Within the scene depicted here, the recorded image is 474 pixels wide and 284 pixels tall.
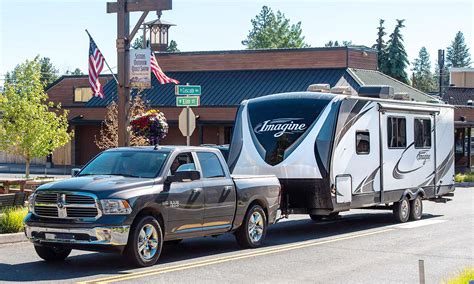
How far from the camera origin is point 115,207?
11.8 meters

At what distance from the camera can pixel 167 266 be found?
12.3 meters

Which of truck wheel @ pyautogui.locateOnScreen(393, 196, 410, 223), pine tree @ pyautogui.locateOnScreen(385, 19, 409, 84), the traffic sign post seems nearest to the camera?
truck wheel @ pyautogui.locateOnScreen(393, 196, 410, 223)

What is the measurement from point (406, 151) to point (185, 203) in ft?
29.0

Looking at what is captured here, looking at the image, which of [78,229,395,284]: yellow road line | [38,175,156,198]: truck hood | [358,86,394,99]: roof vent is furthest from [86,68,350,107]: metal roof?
[38,175,156,198]: truck hood

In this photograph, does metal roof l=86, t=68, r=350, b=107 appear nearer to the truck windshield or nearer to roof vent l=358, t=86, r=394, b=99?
roof vent l=358, t=86, r=394, b=99

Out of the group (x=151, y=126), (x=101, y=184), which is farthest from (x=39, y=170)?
(x=101, y=184)

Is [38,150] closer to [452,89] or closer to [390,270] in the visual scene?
[390,270]

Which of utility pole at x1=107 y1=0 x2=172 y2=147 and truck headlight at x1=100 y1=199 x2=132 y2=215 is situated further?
utility pole at x1=107 y1=0 x2=172 y2=147

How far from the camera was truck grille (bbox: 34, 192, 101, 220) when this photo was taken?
1178 cm

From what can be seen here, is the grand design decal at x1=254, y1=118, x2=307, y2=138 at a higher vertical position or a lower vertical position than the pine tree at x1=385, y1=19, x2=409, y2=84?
lower

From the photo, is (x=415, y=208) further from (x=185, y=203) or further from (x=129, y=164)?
(x=129, y=164)

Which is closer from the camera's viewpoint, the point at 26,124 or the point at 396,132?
the point at 396,132

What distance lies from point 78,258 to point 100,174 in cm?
144

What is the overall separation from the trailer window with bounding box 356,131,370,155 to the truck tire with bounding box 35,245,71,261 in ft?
25.3
